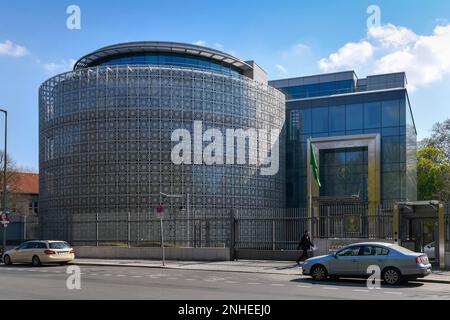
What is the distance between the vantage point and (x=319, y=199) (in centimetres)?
3950

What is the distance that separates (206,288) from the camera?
52.1 ft

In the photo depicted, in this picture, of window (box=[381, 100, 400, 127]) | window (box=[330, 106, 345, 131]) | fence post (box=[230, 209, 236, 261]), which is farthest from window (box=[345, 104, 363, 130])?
fence post (box=[230, 209, 236, 261])

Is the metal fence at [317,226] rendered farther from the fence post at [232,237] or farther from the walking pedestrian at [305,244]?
the walking pedestrian at [305,244]

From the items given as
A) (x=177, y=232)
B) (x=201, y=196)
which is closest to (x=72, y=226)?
(x=177, y=232)

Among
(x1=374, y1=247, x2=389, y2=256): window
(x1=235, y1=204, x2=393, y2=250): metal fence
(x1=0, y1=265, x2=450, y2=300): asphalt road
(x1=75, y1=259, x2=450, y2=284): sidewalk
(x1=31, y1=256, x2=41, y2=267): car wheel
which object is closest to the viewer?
(x1=0, y1=265, x2=450, y2=300): asphalt road

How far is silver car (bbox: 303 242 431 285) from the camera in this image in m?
16.9

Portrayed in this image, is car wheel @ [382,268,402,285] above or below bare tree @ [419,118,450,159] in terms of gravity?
below

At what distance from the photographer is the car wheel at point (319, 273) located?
18484 millimetres

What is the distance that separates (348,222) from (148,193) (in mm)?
19360

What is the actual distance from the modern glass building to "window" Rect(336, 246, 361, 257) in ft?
78.8

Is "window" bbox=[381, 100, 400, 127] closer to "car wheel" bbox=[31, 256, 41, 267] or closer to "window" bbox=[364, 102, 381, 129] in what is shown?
"window" bbox=[364, 102, 381, 129]

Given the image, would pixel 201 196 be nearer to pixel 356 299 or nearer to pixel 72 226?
pixel 72 226

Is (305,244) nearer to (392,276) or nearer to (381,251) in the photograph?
(381,251)

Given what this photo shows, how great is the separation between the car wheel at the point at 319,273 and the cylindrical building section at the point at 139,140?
68.4 ft
